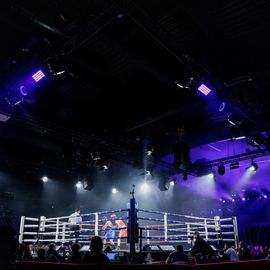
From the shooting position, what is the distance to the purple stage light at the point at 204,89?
641cm

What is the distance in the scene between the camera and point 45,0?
15.8ft

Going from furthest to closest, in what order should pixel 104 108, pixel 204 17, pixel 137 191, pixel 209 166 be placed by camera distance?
pixel 137 191, pixel 209 166, pixel 104 108, pixel 204 17

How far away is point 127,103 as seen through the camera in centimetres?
802

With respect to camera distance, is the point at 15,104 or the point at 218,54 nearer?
the point at 218,54

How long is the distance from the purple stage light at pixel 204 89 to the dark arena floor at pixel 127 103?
0.10 ft

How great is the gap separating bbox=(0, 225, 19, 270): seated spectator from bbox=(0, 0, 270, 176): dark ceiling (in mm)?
3201

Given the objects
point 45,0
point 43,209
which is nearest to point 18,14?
point 45,0

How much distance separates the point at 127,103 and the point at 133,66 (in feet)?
5.70

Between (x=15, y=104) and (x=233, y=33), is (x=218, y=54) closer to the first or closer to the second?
(x=233, y=33)

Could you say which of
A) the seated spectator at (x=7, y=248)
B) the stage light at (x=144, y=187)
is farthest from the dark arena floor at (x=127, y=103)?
the stage light at (x=144, y=187)

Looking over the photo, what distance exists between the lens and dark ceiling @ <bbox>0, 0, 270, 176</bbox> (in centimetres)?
497

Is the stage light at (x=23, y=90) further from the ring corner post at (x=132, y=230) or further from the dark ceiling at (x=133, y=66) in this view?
the ring corner post at (x=132, y=230)

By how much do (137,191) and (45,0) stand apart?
12.1 m

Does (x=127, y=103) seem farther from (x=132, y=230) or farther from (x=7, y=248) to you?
(x=7, y=248)
